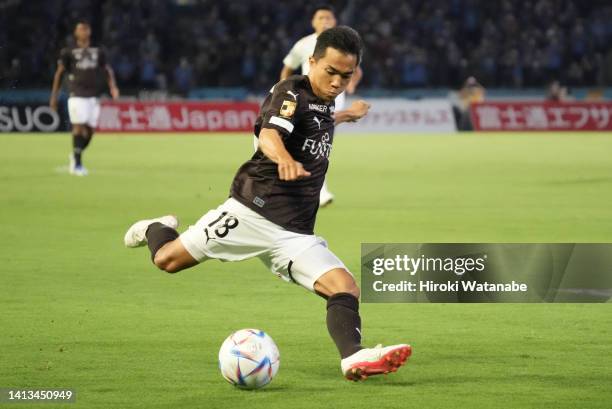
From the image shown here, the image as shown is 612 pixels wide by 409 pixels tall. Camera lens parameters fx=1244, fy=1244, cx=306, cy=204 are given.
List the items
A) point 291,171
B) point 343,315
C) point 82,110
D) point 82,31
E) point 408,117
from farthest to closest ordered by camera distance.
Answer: point 408,117, point 82,110, point 82,31, point 343,315, point 291,171

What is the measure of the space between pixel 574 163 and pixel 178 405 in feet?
57.6

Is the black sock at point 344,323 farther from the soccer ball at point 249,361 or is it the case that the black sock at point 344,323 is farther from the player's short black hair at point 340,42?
the player's short black hair at point 340,42

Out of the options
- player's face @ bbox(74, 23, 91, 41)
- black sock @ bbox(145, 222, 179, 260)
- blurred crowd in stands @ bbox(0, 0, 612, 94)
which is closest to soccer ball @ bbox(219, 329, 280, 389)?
black sock @ bbox(145, 222, 179, 260)

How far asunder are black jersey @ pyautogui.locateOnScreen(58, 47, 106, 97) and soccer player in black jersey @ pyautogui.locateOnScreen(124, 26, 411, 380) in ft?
43.4

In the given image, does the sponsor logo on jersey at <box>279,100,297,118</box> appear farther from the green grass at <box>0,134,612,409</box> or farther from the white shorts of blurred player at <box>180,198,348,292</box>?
the green grass at <box>0,134,612,409</box>

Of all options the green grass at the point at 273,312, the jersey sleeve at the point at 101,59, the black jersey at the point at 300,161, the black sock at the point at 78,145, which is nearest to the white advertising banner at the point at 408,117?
the jersey sleeve at the point at 101,59

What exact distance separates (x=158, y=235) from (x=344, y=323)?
1.66 meters

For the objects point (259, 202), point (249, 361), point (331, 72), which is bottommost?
point (249, 361)

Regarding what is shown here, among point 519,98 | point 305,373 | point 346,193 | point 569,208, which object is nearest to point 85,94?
point 346,193

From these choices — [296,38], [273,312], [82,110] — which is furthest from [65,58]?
[296,38]

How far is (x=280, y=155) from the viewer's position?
5.85 metres

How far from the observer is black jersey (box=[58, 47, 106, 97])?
1947cm

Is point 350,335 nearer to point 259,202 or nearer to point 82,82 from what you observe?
point 259,202

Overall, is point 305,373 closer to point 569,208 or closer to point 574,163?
point 569,208
